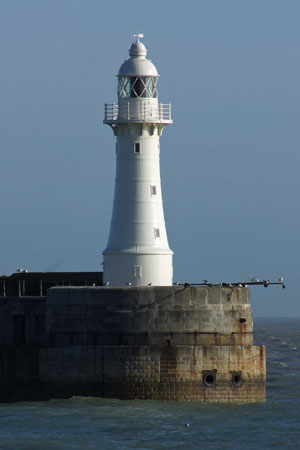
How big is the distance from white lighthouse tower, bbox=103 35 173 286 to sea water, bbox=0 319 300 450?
6.32 m

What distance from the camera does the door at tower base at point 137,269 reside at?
57.1 metres

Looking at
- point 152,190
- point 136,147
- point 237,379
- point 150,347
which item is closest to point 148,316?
point 150,347

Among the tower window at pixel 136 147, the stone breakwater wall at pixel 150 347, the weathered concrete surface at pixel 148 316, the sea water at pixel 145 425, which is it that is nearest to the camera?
the sea water at pixel 145 425

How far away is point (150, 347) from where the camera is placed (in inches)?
2112

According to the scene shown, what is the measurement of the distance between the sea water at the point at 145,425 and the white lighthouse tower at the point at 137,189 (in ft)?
20.7

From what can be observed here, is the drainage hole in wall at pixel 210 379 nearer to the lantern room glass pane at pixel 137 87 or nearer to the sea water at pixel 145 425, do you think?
the sea water at pixel 145 425

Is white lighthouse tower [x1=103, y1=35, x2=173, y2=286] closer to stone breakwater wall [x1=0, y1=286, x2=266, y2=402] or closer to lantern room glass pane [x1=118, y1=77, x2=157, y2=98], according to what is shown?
lantern room glass pane [x1=118, y1=77, x2=157, y2=98]

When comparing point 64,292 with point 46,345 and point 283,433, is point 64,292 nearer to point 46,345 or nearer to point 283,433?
point 46,345

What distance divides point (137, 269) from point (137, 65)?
8549 millimetres

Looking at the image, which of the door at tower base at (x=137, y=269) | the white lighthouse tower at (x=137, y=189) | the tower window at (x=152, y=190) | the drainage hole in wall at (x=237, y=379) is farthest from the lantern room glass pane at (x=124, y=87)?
the drainage hole in wall at (x=237, y=379)

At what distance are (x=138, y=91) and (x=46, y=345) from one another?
11.3 m

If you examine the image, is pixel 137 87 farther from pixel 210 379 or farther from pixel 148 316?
pixel 210 379

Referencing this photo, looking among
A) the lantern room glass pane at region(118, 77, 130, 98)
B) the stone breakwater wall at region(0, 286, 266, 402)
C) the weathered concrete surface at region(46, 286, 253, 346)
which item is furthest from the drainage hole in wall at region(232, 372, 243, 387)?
the lantern room glass pane at region(118, 77, 130, 98)

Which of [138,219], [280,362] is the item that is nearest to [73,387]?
[138,219]
